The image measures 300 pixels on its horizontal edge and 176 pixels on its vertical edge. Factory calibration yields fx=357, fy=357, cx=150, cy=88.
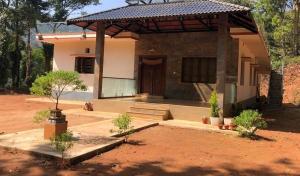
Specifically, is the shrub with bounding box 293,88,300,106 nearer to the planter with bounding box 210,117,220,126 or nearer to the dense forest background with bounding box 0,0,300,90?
the dense forest background with bounding box 0,0,300,90

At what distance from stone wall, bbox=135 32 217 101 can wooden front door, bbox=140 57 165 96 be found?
34 cm

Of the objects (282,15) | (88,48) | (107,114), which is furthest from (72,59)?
(282,15)

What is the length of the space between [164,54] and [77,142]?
32.5 feet

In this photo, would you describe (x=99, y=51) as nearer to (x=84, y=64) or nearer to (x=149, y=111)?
(x=149, y=111)

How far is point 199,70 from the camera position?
1661 cm

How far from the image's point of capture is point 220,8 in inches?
478

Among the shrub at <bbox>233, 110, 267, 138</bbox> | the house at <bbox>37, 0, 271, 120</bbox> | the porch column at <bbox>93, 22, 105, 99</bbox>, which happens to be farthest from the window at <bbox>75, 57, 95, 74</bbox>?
the shrub at <bbox>233, 110, 267, 138</bbox>

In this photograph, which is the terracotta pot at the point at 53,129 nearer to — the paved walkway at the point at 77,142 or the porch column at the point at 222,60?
the paved walkway at the point at 77,142

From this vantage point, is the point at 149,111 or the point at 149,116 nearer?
the point at 149,116

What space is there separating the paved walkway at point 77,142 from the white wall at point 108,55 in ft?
28.1

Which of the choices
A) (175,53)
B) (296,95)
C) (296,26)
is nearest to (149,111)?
(175,53)

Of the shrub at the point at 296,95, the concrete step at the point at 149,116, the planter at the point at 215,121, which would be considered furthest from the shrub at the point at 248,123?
the shrub at the point at 296,95

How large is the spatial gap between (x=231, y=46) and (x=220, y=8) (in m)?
4.08

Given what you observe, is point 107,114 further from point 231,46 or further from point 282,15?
point 282,15
